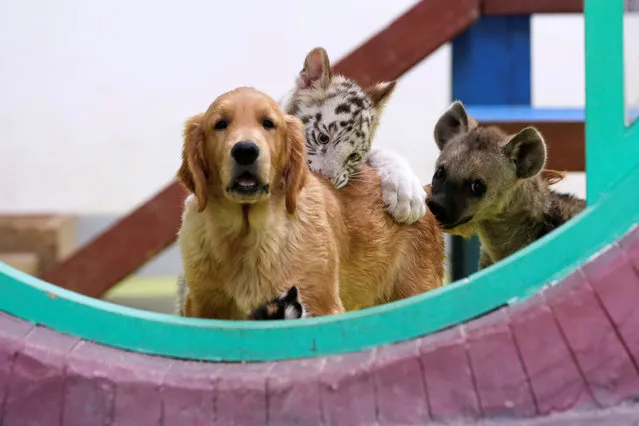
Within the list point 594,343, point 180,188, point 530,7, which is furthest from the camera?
point 530,7

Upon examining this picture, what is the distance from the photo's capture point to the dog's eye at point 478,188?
5.20 feet

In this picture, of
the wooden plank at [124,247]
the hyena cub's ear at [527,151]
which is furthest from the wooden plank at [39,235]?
the hyena cub's ear at [527,151]

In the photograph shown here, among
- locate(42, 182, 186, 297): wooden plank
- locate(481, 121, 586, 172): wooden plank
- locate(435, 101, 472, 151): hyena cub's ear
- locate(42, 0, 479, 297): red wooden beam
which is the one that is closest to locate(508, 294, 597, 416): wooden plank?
locate(435, 101, 472, 151): hyena cub's ear

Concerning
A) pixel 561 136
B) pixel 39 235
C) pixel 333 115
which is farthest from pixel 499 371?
pixel 39 235

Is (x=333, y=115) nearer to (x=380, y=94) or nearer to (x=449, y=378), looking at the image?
(x=380, y=94)

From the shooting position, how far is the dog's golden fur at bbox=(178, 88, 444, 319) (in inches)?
48.3

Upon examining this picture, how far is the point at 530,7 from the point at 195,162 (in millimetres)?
2143

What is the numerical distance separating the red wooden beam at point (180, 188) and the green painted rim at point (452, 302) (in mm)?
1689

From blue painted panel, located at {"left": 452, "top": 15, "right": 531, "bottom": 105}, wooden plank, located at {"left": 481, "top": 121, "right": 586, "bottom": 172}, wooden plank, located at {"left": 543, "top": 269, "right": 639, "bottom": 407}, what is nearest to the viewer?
wooden plank, located at {"left": 543, "top": 269, "right": 639, "bottom": 407}

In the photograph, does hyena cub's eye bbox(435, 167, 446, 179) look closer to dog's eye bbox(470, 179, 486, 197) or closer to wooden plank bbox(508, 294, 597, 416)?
dog's eye bbox(470, 179, 486, 197)

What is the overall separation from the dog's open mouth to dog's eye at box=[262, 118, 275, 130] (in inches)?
3.6

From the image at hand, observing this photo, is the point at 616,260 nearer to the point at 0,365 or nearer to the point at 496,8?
→ the point at 0,365

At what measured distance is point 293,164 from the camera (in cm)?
129

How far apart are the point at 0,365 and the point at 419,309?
59 centimetres
